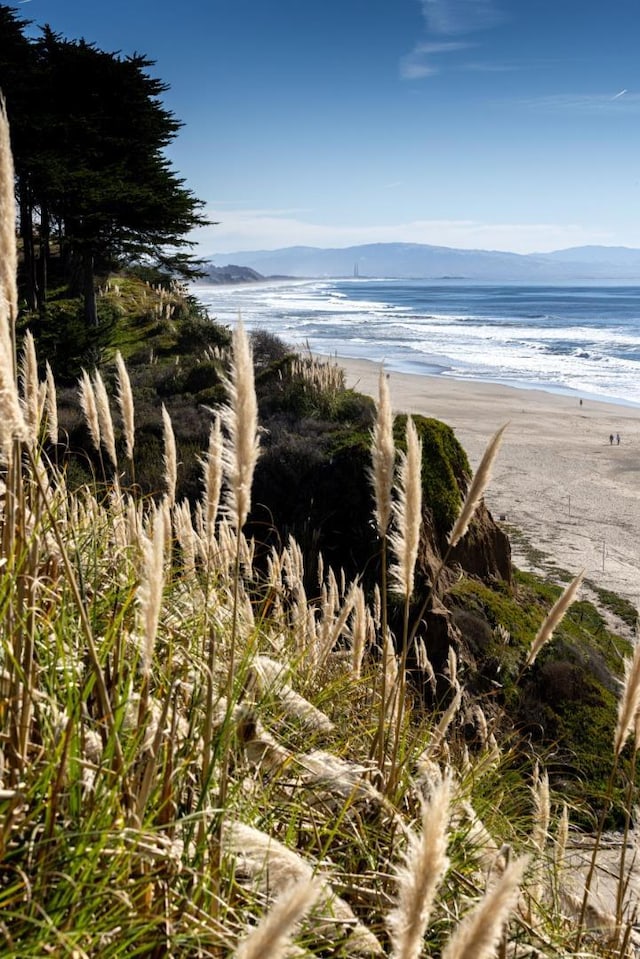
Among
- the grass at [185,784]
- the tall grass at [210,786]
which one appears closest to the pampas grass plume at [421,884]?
the tall grass at [210,786]

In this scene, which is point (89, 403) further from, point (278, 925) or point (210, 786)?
point (278, 925)

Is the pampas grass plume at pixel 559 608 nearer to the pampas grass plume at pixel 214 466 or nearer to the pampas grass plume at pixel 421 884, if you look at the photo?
the pampas grass plume at pixel 214 466

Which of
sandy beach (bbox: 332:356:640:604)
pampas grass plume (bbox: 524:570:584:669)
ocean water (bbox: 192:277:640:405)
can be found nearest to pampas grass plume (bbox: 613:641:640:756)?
pampas grass plume (bbox: 524:570:584:669)

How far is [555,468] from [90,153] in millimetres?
15766

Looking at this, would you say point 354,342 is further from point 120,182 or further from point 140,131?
point 120,182

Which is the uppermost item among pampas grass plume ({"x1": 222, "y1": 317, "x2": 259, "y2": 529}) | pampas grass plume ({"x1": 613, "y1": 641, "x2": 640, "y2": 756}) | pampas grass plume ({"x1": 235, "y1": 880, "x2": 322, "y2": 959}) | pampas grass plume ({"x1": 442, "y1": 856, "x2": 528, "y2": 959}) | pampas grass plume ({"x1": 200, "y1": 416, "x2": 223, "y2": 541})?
pampas grass plume ({"x1": 222, "y1": 317, "x2": 259, "y2": 529})

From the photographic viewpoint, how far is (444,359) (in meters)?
45.8

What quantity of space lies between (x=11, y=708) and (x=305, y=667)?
1.95m

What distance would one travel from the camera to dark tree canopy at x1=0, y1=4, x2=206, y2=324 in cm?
1962

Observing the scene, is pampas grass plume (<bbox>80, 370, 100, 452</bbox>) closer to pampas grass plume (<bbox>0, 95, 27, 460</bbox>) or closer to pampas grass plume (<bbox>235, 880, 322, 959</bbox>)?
pampas grass plume (<bbox>0, 95, 27, 460</bbox>)

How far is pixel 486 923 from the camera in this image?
90cm

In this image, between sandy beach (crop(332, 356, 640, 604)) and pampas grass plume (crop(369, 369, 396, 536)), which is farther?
sandy beach (crop(332, 356, 640, 604))

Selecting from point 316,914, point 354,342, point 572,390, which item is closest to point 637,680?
point 316,914

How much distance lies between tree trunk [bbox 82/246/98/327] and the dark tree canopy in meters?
0.03
